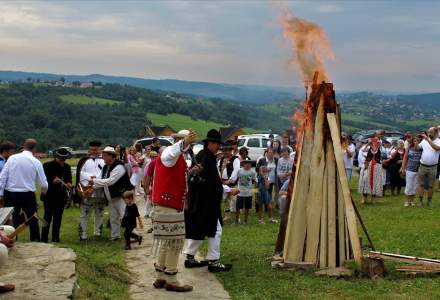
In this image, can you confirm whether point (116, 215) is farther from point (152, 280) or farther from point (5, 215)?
point (152, 280)

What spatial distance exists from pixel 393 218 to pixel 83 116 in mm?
61213

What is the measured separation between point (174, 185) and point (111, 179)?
3998mm

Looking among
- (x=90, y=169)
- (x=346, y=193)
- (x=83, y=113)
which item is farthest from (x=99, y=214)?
(x=83, y=113)

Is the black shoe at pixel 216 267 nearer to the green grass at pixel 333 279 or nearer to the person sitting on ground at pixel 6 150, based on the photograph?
the green grass at pixel 333 279

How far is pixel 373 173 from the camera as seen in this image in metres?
16.8

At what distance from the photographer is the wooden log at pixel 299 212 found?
8844mm

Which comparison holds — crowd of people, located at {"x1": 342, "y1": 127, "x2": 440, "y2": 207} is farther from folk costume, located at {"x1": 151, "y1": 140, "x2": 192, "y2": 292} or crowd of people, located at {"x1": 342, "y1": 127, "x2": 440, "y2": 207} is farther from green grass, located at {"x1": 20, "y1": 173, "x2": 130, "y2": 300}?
folk costume, located at {"x1": 151, "y1": 140, "x2": 192, "y2": 292}

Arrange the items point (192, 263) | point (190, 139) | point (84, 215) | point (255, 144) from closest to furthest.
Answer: point (190, 139)
point (192, 263)
point (84, 215)
point (255, 144)

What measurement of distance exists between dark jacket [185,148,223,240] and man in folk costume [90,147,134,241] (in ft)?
9.71

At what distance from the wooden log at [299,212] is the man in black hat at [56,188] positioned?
15.7 feet

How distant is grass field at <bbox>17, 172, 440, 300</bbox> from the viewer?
7.36 metres

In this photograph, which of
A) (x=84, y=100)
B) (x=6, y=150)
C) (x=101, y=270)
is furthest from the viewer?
(x=84, y=100)

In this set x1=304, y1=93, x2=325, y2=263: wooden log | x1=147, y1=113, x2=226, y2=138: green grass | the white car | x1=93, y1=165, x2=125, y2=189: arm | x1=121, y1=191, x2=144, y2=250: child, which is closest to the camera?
x1=304, y1=93, x2=325, y2=263: wooden log

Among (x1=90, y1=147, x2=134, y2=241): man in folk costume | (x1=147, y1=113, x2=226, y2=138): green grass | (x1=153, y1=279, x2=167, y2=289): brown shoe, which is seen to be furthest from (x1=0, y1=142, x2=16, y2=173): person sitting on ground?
(x1=147, y1=113, x2=226, y2=138): green grass
